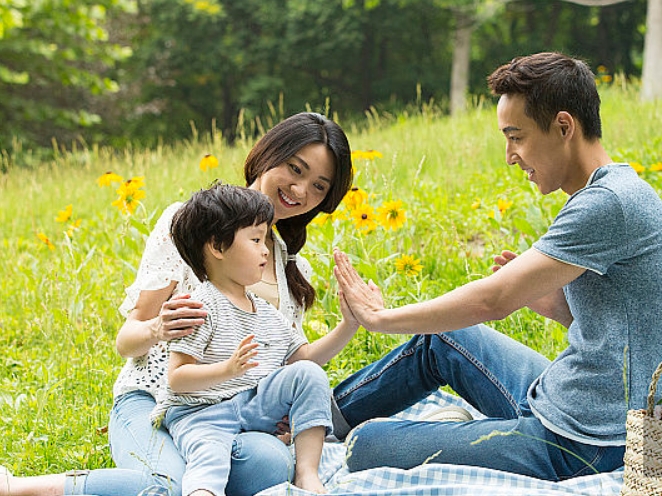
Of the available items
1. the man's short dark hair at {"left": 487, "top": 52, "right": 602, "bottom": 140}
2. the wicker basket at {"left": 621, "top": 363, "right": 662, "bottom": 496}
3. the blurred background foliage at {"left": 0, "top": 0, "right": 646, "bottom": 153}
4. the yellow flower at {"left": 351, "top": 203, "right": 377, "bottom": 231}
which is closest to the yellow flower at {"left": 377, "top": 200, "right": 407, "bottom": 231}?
the yellow flower at {"left": 351, "top": 203, "right": 377, "bottom": 231}

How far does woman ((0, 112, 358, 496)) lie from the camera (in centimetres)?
256

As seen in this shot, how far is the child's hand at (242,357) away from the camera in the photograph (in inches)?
94.7

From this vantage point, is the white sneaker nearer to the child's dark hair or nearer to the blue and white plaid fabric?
the blue and white plaid fabric

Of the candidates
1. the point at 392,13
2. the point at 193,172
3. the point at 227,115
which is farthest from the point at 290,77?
the point at 193,172

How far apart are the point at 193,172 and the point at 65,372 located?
142 inches

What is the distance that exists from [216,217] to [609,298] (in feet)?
3.77

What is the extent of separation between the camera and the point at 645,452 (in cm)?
203

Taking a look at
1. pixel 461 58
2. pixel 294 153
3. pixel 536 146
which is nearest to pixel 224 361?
pixel 294 153

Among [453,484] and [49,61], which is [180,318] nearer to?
[453,484]

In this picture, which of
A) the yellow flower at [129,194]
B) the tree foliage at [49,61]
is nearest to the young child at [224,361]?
the yellow flower at [129,194]

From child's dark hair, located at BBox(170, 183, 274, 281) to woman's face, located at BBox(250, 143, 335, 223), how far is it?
0.34 metres

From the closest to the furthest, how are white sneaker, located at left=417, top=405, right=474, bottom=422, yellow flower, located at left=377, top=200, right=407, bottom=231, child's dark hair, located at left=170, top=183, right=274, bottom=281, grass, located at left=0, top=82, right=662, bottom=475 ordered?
child's dark hair, located at left=170, top=183, right=274, bottom=281 < white sneaker, located at left=417, top=405, right=474, bottom=422 < grass, located at left=0, top=82, right=662, bottom=475 < yellow flower, located at left=377, top=200, right=407, bottom=231

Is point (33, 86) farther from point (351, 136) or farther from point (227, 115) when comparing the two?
point (351, 136)

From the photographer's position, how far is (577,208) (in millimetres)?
2277
